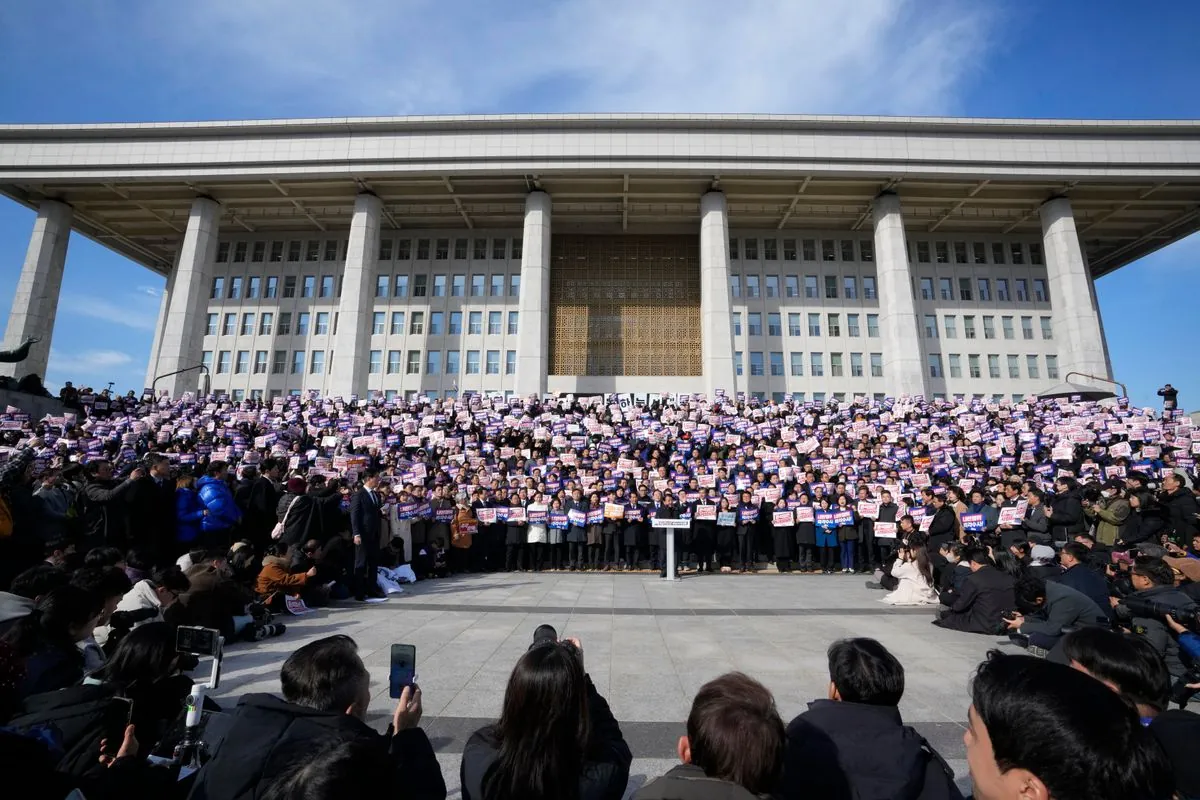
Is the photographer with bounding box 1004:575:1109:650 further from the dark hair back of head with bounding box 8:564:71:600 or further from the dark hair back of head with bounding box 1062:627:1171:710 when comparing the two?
the dark hair back of head with bounding box 8:564:71:600

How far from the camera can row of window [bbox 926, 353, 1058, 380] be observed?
46.0 meters

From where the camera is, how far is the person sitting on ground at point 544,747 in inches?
86.0

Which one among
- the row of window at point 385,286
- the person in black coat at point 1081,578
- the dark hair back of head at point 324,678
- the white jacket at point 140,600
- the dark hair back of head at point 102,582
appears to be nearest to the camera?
the dark hair back of head at point 324,678

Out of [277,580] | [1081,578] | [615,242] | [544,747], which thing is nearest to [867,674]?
[544,747]

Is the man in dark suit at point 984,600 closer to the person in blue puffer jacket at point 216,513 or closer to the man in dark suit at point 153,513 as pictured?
the person in blue puffer jacket at point 216,513

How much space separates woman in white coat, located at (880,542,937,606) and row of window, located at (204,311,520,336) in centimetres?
3963

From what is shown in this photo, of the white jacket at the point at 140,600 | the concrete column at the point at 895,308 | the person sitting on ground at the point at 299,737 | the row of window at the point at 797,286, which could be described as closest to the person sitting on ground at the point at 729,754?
the person sitting on ground at the point at 299,737

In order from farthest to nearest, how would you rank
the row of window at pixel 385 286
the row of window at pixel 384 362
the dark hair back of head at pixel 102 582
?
1. the row of window at pixel 385 286
2. the row of window at pixel 384 362
3. the dark hair back of head at pixel 102 582

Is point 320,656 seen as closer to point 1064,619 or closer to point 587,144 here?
point 1064,619

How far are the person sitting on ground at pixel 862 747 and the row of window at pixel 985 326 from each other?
5107 centimetres

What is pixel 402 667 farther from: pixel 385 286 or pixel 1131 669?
pixel 385 286

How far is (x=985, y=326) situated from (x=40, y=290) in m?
68.9

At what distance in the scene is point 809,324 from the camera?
155ft

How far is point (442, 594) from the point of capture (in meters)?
11.1
